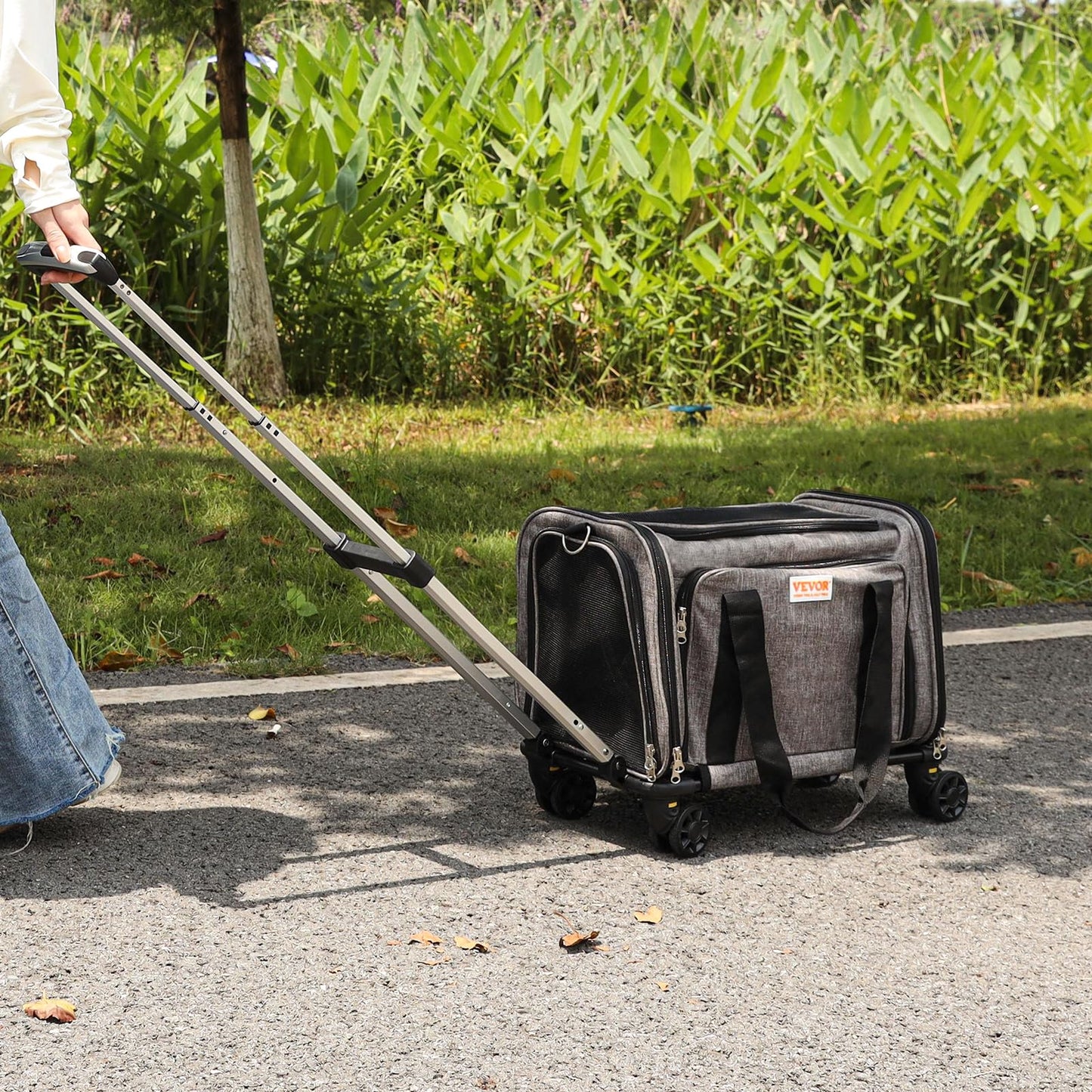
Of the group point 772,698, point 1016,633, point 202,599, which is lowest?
point 1016,633

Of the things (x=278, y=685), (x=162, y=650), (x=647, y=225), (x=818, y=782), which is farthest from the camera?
(x=647, y=225)

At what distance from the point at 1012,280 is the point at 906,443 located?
7.28 feet

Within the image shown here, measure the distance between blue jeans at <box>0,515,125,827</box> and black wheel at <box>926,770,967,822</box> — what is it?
196cm

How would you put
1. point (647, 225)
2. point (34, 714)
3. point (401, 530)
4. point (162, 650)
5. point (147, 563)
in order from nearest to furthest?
point (34, 714) < point (162, 650) < point (147, 563) < point (401, 530) < point (647, 225)

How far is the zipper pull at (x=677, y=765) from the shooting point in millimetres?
3434

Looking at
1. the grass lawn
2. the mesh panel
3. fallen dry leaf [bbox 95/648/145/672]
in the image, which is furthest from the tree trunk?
the mesh panel

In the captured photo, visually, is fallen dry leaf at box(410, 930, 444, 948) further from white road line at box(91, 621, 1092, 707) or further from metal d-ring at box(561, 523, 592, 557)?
white road line at box(91, 621, 1092, 707)

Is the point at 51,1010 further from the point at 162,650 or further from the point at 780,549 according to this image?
the point at 162,650

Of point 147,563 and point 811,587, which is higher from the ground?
point 811,587

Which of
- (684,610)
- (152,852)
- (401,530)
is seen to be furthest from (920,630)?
(401,530)

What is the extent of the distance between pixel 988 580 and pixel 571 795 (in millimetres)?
3004

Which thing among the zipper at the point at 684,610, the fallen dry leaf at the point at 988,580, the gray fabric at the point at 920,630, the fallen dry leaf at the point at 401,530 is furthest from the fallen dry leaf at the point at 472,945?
the fallen dry leaf at the point at 988,580

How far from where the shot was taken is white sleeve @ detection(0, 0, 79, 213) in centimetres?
305

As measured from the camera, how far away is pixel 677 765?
11.3 ft
